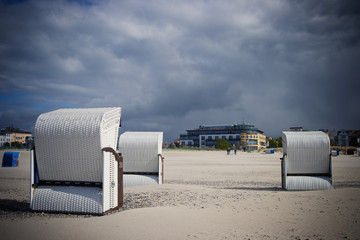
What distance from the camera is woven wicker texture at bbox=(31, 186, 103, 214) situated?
29.0 feet

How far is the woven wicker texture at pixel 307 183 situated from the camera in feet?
46.1

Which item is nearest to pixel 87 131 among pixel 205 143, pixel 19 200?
pixel 19 200

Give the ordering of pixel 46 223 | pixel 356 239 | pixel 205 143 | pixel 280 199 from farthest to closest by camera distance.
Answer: pixel 205 143, pixel 280 199, pixel 46 223, pixel 356 239

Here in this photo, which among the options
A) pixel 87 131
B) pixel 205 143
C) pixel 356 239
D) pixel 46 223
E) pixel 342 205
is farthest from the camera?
pixel 205 143

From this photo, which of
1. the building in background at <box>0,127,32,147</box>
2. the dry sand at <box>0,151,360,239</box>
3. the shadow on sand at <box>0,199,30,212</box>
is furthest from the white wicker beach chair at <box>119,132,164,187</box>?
the building in background at <box>0,127,32,147</box>

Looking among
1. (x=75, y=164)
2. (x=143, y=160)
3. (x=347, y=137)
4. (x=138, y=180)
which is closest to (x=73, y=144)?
(x=75, y=164)

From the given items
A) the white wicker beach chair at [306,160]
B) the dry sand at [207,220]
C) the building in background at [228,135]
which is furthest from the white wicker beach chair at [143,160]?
the building in background at [228,135]

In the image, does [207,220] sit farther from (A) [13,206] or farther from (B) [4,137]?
(B) [4,137]

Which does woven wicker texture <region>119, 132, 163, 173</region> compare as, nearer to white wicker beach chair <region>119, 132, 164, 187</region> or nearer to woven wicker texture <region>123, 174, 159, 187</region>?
white wicker beach chair <region>119, 132, 164, 187</region>

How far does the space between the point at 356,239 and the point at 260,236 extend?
2.31 m

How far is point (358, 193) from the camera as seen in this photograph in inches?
436

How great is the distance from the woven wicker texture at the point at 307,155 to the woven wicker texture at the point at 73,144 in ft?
32.2

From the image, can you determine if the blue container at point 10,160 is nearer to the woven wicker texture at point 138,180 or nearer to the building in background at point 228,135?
the woven wicker texture at point 138,180

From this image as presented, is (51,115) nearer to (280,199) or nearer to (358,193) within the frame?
(280,199)
